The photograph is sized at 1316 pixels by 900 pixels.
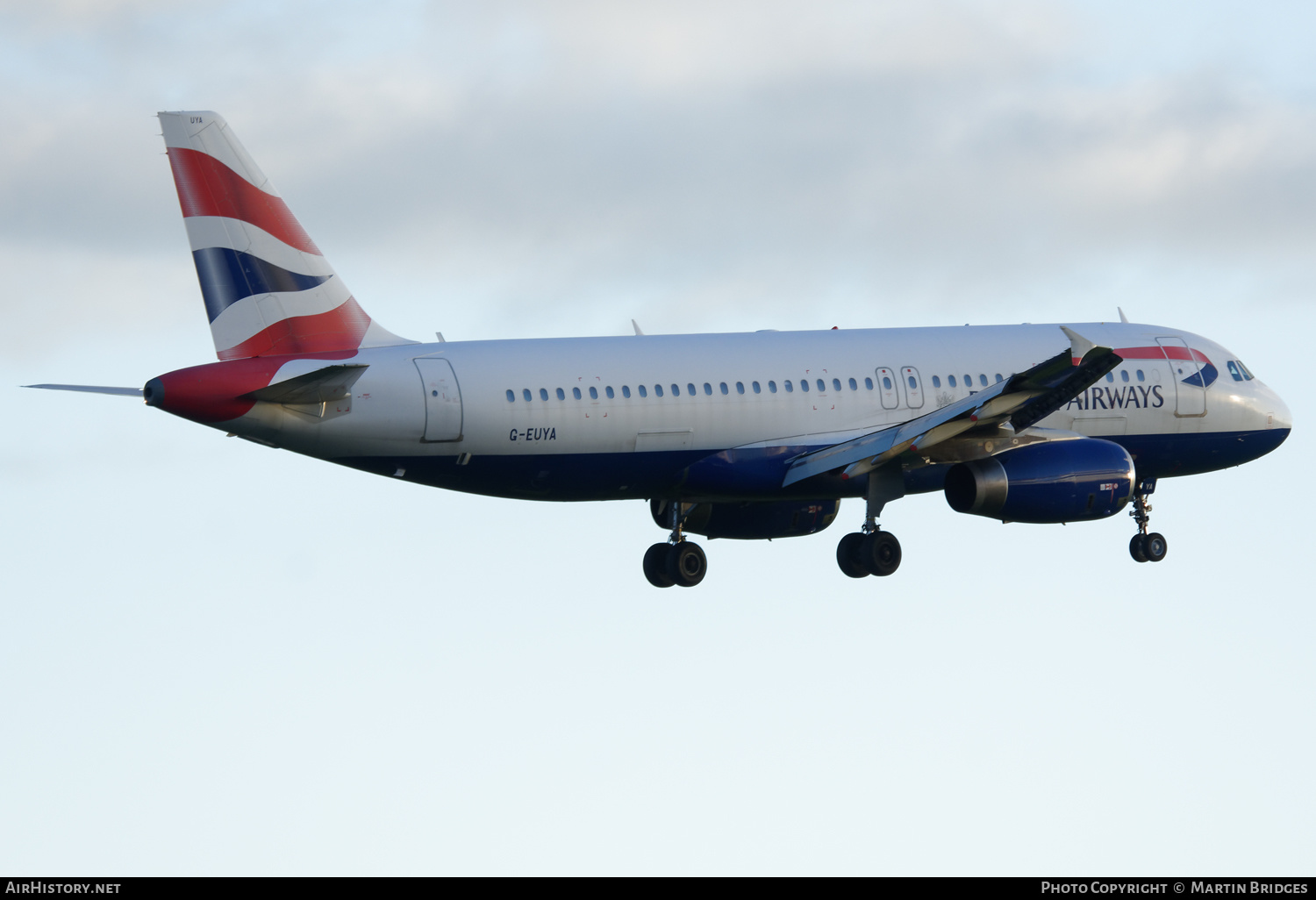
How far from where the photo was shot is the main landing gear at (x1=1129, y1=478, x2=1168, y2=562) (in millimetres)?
50344

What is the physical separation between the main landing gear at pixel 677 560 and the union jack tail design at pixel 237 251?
10484 mm

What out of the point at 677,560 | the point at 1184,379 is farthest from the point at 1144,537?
the point at 677,560

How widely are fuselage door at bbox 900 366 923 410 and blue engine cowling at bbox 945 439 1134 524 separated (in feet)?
7.75

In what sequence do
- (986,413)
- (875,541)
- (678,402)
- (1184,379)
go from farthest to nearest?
(1184,379)
(875,541)
(678,402)
(986,413)

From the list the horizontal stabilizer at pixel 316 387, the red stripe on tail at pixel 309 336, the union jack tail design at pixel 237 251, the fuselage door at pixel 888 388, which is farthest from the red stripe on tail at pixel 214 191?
the fuselage door at pixel 888 388

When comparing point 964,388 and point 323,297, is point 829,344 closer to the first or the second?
point 964,388

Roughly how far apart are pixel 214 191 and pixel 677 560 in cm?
1440

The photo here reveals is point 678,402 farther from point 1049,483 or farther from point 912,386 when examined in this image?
point 1049,483

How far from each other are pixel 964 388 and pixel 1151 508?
6.55 metres

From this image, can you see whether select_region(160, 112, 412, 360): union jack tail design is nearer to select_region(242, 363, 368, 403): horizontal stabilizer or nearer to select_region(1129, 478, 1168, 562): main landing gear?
select_region(242, 363, 368, 403): horizontal stabilizer

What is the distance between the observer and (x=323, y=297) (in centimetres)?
4375

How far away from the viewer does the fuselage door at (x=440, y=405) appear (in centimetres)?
4278

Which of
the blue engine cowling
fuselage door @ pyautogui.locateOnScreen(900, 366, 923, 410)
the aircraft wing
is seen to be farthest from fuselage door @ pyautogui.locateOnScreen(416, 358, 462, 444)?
the blue engine cowling

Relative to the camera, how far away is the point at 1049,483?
44594mm
